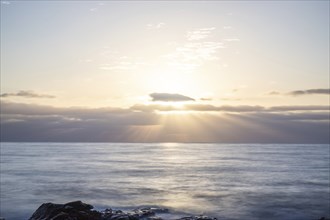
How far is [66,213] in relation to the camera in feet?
83.0

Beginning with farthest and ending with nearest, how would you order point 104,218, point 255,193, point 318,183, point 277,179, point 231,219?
point 277,179, point 318,183, point 255,193, point 231,219, point 104,218

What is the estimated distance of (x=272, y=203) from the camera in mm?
59750

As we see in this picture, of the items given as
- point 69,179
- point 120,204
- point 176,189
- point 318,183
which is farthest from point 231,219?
point 69,179

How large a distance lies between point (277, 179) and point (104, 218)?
3040 inches

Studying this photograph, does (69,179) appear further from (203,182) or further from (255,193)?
(255,193)

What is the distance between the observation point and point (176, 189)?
76.8 metres

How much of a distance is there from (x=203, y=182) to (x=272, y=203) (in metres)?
31.4

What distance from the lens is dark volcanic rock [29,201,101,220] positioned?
24953 millimetres

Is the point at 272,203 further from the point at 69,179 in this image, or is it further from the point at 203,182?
the point at 69,179

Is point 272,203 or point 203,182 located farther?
point 203,182

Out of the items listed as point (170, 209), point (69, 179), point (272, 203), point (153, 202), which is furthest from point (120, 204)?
point (69, 179)

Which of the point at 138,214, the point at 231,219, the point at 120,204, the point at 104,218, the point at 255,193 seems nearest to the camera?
the point at 104,218

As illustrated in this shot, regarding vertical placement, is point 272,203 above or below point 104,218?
below

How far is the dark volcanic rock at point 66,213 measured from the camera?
81.9 feet
